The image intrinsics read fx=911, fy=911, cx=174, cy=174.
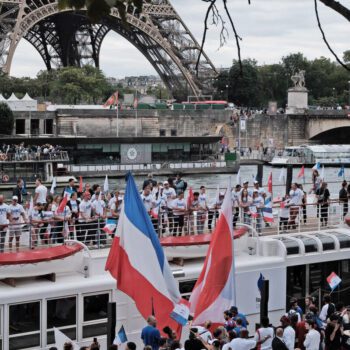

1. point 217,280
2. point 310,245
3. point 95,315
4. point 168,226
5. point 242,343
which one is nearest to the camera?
point 242,343

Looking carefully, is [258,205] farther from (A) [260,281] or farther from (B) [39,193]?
(B) [39,193]

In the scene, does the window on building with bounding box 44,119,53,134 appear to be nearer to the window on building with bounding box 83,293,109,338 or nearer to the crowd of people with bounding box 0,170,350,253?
the crowd of people with bounding box 0,170,350,253

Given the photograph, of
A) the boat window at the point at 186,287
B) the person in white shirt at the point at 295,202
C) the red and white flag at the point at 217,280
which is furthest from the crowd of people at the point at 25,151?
the red and white flag at the point at 217,280

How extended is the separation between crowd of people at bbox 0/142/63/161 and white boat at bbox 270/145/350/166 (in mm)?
17567

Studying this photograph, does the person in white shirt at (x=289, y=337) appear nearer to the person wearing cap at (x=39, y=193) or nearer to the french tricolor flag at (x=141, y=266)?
the french tricolor flag at (x=141, y=266)

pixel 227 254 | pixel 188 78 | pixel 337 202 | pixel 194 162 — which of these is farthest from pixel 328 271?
pixel 188 78

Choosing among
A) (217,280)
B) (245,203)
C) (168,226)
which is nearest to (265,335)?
(217,280)

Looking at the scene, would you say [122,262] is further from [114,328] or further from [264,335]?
[264,335]

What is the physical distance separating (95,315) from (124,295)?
402mm

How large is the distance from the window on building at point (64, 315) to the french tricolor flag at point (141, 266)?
0.71 metres

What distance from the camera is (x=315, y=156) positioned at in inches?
2218

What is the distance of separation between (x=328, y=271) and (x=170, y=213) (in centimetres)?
236

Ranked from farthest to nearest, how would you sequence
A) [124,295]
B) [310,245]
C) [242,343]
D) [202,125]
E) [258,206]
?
[202,125]
[258,206]
[310,245]
[124,295]
[242,343]

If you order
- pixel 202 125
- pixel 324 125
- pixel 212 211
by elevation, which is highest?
pixel 324 125
